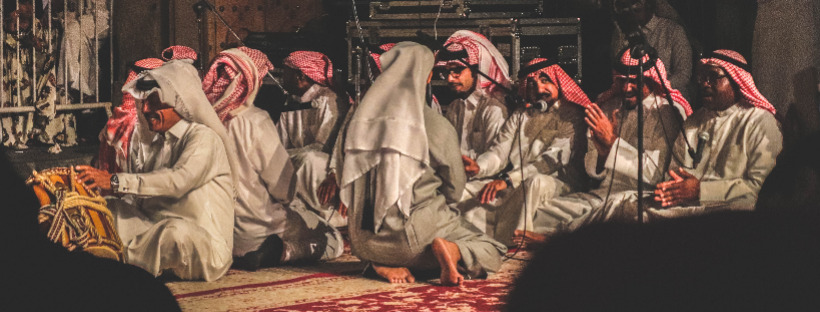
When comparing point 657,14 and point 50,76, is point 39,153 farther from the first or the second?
point 657,14

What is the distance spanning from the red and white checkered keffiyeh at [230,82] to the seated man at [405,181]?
106cm

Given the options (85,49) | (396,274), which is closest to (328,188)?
(396,274)

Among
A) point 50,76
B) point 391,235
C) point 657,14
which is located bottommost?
point 391,235

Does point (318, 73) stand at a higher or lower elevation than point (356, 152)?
higher

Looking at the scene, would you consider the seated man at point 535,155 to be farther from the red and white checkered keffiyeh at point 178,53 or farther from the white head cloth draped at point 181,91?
the red and white checkered keffiyeh at point 178,53

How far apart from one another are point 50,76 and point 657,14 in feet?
14.7

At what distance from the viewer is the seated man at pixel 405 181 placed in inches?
210

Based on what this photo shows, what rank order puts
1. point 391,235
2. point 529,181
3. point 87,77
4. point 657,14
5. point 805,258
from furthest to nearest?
point 87,77 → point 657,14 → point 529,181 → point 391,235 → point 805,258

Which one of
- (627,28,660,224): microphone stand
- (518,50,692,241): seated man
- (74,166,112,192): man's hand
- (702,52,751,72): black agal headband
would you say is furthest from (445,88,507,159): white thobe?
(74,166,112,192): man's hand

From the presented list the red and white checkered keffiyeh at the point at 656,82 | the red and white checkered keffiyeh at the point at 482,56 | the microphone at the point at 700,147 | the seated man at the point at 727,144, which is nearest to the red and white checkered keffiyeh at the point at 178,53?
the red and white checkered keffiyeh at the point at 482,56

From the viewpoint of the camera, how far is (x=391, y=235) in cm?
543

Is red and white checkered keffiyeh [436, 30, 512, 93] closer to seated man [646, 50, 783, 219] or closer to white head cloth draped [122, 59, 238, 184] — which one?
seated man [646, 50, 783, 219]

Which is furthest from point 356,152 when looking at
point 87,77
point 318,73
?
point 87,77

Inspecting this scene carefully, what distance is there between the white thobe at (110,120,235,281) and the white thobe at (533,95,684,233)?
7.20 feet
